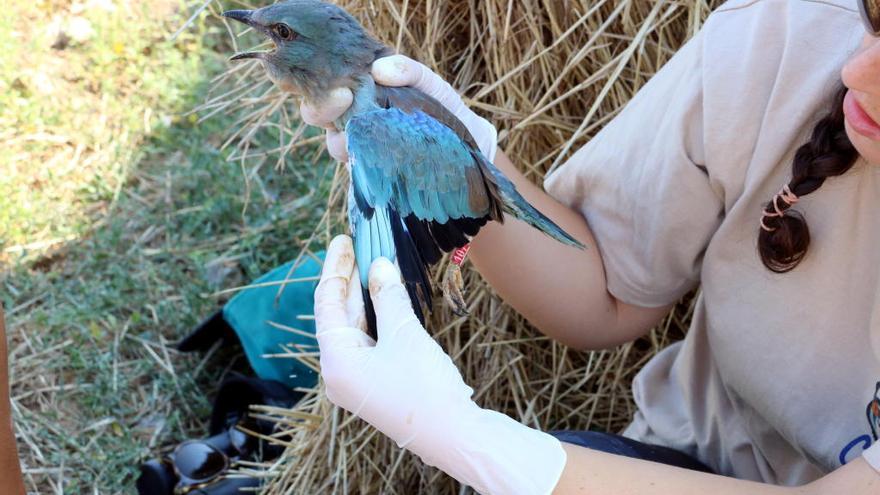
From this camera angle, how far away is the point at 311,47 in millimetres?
1051

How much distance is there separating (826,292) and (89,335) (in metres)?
1.60

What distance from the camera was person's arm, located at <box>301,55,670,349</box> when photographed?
3.90 feet

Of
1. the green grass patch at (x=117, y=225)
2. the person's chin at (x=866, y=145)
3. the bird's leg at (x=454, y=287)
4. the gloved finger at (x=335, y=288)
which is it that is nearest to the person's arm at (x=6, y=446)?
the gloved finger at (x=335, y=288)

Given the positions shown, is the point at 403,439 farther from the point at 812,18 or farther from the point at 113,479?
the point at 113,479

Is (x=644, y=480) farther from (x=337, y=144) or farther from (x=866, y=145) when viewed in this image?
(x=337, y=144)

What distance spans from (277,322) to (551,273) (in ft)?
2.75

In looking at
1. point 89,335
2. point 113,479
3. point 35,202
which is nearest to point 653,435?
point 113,479

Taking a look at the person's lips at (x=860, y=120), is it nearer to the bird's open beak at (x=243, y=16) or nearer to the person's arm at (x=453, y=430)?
the person's arm at (x=453, y=430)

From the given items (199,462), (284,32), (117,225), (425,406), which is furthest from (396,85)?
(117,225)

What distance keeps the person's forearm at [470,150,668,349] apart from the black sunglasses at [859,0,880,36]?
42cm

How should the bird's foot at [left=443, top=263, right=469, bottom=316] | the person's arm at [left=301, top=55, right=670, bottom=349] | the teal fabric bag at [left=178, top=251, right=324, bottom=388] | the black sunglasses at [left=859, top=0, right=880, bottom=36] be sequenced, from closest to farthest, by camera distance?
the black sunglasses at [left=859, top=0, right=880, bottom=36]
the bird's foot at [left=443, top=263, right=469, bottom=316]
the person's arm at [left=301, top=55, right=670, bottom=349]
the teal fabric bag at [left=178, top=251, right=324, bottom=388]

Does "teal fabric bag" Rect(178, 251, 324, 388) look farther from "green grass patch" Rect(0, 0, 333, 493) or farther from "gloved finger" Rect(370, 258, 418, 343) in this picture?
"gloved finger" Rect(370, 258, 418, 343)

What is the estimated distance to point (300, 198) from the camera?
2.46 metres

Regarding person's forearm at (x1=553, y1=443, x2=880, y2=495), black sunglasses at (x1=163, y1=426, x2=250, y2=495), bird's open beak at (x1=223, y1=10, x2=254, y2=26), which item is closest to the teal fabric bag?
black sunglasses at (x1=163, y1=426, x2=250, y2=495)
